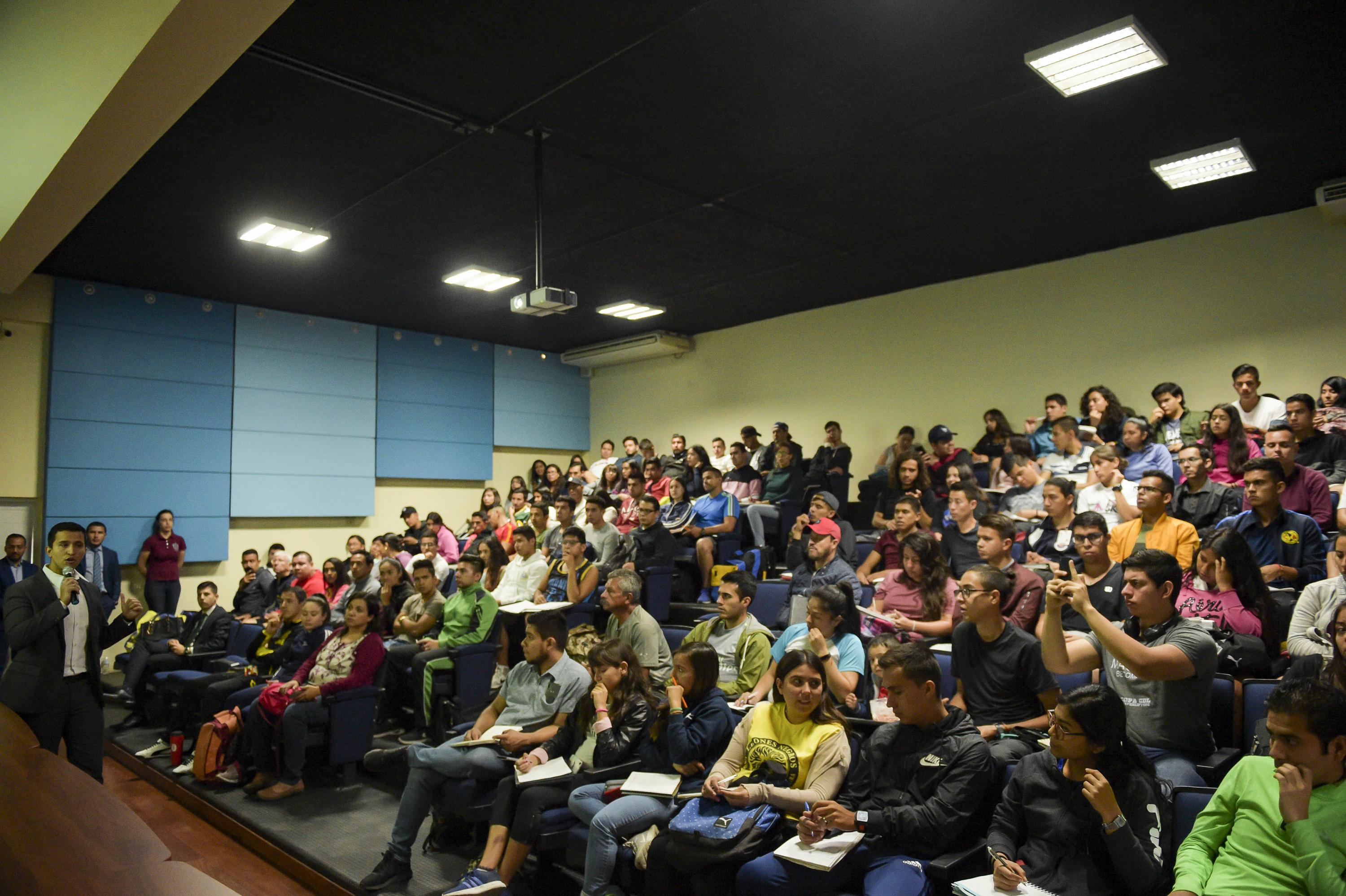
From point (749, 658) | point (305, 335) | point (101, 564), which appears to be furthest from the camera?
point (305, 335)

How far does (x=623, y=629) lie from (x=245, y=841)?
6.80ft

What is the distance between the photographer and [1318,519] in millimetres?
4082

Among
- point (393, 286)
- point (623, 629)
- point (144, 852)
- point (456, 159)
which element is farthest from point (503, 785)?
point (393, 286)

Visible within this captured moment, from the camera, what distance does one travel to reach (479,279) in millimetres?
7215

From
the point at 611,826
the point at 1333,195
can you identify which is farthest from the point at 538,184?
the point at 1333,195

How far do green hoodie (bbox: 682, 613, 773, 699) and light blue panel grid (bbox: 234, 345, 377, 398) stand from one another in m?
6.43

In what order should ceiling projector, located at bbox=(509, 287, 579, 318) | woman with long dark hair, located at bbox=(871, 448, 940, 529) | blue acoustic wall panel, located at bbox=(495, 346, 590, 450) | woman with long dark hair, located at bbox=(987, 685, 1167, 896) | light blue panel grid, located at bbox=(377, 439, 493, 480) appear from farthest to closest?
blue acoustic wall panel, located at bbox=(495, 346, 590, 450), light blue panel grid, located at bbox=(377, 439, 493, 480), woman with long dark hair, located at bbox=(871, 448, 940, 529), ceiling projector, located at bbox=(509, 287, 579, 318), woman with long dark hair, located at bbox=(987, 685, 1167, 896)

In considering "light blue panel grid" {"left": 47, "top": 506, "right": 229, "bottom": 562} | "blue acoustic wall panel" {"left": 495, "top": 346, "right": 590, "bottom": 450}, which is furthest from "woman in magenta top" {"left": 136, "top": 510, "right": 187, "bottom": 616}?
"blue acoustic wall panel" {"left": 495, "top": 346, "right": 590, "bottom": 450}

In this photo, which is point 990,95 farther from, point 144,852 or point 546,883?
point 144,852

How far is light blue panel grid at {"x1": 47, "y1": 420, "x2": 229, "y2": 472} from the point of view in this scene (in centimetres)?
713

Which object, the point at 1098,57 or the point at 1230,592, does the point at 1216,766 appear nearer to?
the point at 1230,592

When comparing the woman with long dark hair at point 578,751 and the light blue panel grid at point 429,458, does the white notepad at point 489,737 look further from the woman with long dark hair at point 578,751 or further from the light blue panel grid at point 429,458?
the light blue panel grid at point 429,458

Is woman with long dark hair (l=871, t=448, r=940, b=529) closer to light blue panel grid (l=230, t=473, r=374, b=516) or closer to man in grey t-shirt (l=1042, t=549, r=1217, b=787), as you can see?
man in grey t-shirt (l=1042, t=549, r=1217, b=787)

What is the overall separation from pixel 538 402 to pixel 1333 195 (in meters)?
8.16
